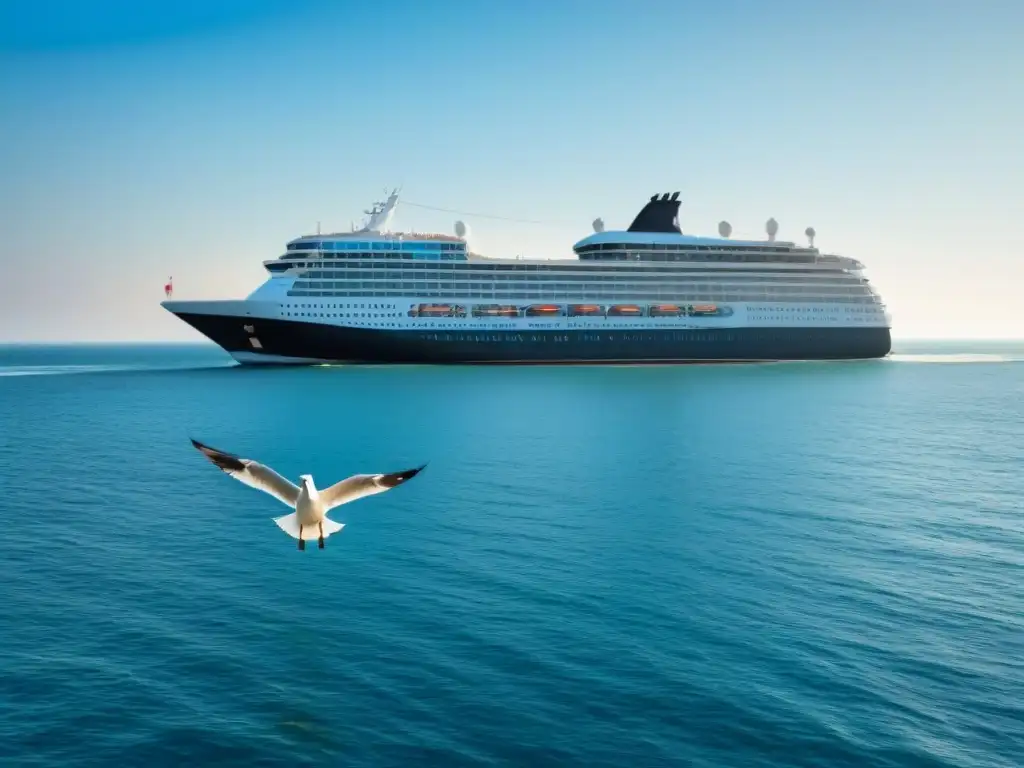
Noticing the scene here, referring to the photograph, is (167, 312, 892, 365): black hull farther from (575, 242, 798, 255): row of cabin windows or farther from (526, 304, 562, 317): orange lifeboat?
(575, 242, 798, 255): row of cabin windows

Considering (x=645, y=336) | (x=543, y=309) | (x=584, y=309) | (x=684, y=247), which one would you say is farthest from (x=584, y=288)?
(x=684, y=247)

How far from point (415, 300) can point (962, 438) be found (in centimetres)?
6436

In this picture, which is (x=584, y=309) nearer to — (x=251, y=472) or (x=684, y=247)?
(x=684, y=247)

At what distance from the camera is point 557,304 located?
347 feet

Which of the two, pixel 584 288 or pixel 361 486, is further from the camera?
pixel 584 288

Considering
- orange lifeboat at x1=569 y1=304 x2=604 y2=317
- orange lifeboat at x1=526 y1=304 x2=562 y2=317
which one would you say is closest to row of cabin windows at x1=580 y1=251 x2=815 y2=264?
orange lifeboat at x1=569 y1=304 x2=604 y2=317

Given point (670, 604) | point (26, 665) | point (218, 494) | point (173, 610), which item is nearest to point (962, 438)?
point (670, 604)

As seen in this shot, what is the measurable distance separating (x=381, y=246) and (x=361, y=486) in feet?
303

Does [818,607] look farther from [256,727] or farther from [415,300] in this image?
[415,300]

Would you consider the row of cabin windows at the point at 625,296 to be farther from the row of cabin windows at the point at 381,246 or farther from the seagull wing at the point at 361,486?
the seagull wing at the point at 361,486

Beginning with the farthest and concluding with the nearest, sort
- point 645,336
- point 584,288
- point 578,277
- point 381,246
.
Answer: point 645,336 → point 578,277 → point 584,288 → point 381,246

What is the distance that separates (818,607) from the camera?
18.7 meters

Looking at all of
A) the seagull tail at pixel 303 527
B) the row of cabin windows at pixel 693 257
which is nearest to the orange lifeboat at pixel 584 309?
the row of cabin windows at pixel 693 257

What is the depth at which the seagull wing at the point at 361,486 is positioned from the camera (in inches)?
427
